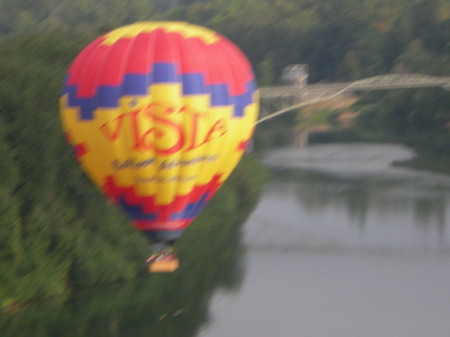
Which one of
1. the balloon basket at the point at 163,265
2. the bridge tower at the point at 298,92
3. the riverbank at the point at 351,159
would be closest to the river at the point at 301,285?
the balloon basket at the point at 163,265

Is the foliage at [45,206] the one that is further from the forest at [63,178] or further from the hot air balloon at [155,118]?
the hot air balloon at [155,118]

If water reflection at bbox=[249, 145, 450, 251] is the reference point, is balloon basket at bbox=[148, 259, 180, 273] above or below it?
above

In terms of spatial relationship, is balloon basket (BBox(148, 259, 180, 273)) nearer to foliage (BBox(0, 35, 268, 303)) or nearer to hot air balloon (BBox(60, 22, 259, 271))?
hot air balloon (BBox(60, 22, 259, 271))

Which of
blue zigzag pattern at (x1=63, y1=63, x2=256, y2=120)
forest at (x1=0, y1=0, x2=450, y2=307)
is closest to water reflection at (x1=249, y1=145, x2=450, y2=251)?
forest at (x1=0, y1=0, x2=450, y2=307)

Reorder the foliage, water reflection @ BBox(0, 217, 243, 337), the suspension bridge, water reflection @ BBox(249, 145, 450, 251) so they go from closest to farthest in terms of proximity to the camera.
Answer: water reflection @ BBox(0, 217, 243, 337) → the foliage → water reflection @ BBox(249, 145, 450, 251) → the suspension bridge

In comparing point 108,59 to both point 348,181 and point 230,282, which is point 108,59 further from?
point 348,181

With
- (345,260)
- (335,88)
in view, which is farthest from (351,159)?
(345,260)

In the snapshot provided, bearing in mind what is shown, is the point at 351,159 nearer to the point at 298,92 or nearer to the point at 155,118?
the point at 298,92
